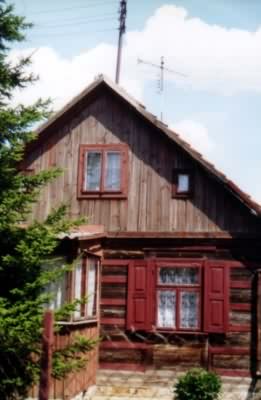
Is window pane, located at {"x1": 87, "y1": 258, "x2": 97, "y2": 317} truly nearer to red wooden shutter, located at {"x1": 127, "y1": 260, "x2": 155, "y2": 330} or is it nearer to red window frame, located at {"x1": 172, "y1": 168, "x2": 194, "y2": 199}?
red wooden shutter, located at {"x1": 127, "y1": 260, "x2": 155, "y2": 330}

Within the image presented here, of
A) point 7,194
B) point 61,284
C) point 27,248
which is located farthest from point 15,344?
point 61,284

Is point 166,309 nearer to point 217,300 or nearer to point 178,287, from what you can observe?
point 178,287

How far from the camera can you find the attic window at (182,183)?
17.8 meters

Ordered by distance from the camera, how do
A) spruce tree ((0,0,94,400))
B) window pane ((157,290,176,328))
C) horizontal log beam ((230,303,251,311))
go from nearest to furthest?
1. spruce tree ((0,0,94,400))
2. horizontal log beam ((230,303,251,311))
3. window pane ((157,290,176,328))

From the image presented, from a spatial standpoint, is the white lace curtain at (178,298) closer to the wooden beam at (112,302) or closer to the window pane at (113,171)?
the wooden beam at (112,302)

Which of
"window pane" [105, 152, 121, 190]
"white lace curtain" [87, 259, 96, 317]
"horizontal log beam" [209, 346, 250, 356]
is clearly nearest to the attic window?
"window pane" [105, 152, 121, 190]

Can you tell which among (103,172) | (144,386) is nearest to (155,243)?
(103,172)

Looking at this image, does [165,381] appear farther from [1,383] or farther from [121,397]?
[1,383]

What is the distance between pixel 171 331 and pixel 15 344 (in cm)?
657

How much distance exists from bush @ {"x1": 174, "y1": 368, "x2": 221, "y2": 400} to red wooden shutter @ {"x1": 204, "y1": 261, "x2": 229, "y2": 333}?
1446mm

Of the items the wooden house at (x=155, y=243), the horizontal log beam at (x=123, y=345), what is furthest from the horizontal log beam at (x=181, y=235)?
the horizontal log beam at (x=123, y=345)

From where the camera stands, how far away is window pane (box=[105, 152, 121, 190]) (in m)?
18.3

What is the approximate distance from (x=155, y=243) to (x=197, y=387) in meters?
3.85

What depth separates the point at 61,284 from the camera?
1584 cm
